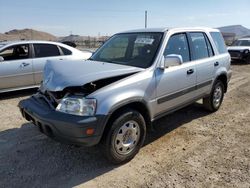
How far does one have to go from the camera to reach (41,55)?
7613mm

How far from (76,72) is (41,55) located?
4354 mm

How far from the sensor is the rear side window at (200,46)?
5.08 m

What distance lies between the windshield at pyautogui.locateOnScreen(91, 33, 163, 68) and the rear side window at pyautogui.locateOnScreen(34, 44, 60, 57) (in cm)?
313

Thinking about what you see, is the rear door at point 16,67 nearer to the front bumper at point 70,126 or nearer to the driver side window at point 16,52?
the driver side window at point 16,52

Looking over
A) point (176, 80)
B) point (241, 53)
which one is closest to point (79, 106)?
point (176, 80)

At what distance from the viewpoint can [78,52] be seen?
27.6 ft

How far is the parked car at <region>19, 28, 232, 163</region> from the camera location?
3.32 meters

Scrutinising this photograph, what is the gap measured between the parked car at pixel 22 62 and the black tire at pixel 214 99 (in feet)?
13.4

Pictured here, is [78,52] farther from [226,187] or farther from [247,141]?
[226,187]

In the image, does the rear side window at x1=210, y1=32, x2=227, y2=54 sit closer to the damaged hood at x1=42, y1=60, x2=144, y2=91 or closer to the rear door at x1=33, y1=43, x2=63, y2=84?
the damaged hood at x1=42, y1=60, x2=144, y2=91

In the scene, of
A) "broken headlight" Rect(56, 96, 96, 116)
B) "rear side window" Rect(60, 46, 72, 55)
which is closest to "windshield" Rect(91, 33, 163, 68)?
"broken headlight" Rect(56, 96, 96, 116)

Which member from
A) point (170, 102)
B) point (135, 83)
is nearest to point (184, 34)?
point (170, 102)

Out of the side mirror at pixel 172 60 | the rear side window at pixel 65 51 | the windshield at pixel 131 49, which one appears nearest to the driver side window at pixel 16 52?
the rear side window at pixel 65 51

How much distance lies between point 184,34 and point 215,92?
1780 millimetres
